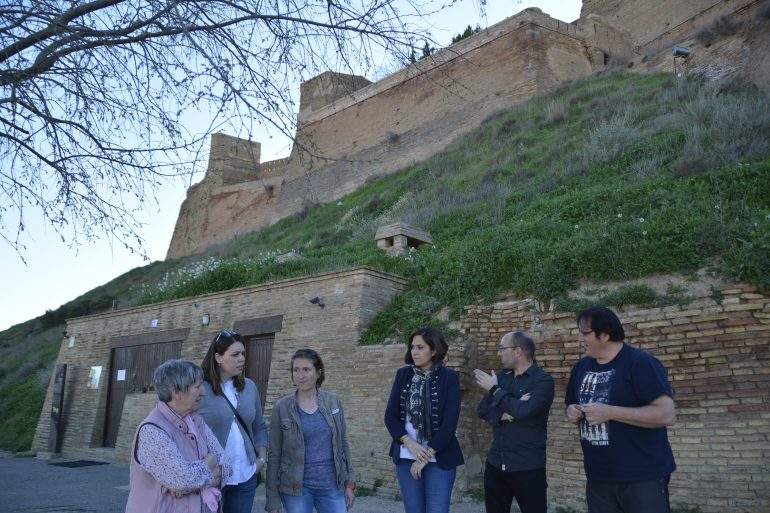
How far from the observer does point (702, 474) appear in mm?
5988

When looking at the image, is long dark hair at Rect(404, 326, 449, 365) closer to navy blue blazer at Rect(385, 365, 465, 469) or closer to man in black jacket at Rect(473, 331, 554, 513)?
navy blue blazer at Rect(385, 365, 465, 469)

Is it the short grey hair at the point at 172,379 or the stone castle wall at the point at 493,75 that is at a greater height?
the stone castle wall at the point at 493,75

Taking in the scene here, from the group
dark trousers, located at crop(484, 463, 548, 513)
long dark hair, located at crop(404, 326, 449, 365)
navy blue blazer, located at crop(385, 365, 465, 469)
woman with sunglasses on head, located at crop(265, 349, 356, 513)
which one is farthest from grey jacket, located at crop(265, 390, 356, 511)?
dark trousers, located at crop(484, 463, 548, 513)

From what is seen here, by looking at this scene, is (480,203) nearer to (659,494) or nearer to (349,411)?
(349,411)

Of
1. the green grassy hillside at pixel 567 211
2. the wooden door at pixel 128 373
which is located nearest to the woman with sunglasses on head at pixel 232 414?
the green grassy hillside at pixel 567 211

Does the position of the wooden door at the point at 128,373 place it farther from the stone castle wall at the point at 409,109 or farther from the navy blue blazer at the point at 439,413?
the navy blue blazer at the point at 439,413

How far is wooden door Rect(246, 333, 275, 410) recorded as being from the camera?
10797 millimetres

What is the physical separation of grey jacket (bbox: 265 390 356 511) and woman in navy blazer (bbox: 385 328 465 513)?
15.2 inches

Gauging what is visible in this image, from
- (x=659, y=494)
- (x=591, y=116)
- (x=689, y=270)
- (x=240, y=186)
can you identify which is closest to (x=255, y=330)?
(x=689, y=270)

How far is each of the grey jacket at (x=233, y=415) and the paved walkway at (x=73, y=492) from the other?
3.11 metres

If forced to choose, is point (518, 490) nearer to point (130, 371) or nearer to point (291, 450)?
point (291, 450)

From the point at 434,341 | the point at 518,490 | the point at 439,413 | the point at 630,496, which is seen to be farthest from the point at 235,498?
the point at 630,496

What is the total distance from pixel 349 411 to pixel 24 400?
15.4 metres

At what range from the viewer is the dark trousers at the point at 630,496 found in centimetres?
336
